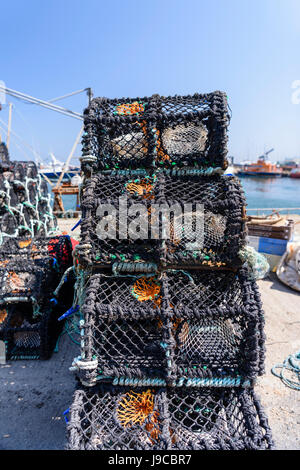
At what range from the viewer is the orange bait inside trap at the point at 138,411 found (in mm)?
1355

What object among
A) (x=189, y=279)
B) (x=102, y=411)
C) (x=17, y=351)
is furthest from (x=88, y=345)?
(x=17, y=351)

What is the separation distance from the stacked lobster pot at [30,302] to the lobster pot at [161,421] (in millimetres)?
1223

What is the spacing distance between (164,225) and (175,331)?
0.69m

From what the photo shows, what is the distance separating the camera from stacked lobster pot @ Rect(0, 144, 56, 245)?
4.32 metres

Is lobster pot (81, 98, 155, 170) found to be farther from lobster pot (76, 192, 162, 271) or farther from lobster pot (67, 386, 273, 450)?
lobster pot (67, 386, 273, 450)

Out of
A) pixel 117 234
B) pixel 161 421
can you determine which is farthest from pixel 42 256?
pixel 161 421

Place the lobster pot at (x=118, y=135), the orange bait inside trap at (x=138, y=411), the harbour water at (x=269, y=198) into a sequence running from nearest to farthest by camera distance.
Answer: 1. the orange bait inside trap at (x=138, y=411)
2. the lobster pot at (x=118, y=135)
3. the harbour water at (x=269, y=198)

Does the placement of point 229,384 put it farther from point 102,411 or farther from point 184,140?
point 184,140

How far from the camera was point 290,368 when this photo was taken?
2.44 m

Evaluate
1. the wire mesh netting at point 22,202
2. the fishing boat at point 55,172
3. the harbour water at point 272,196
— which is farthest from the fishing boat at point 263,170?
the wire mesh netting at point 22,202

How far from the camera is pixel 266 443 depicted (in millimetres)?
1270

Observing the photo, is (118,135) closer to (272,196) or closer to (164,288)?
(164,288)

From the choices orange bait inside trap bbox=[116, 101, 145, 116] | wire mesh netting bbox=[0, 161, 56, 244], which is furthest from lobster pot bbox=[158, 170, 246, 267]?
wire mesh netting bbox=[0, 161, 56, 244]

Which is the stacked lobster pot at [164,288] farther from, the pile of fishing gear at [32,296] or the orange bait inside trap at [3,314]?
the orange bait inside trap at [3,314]
